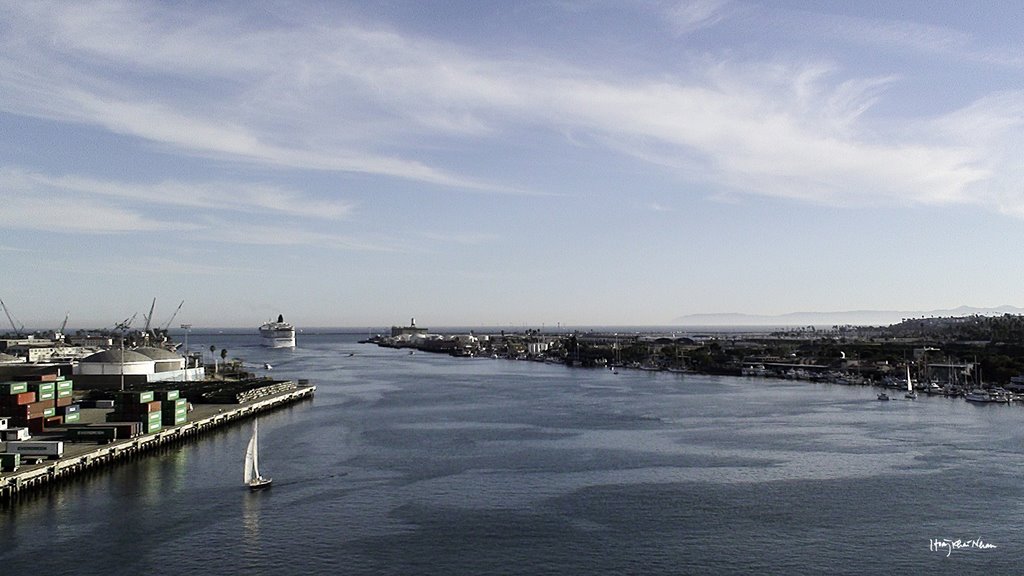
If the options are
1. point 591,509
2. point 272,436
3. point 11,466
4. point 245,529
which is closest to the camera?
point 245,529

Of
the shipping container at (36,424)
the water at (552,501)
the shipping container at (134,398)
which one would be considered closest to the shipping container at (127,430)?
the shipping container at (134,398)

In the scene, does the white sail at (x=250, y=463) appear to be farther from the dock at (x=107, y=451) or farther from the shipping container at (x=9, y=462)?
the shipping container at (x=9, y=462)

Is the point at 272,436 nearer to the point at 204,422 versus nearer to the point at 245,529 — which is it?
the point at 204,422

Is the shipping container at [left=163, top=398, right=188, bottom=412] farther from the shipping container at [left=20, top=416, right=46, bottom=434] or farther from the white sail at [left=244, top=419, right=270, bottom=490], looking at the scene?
the white sail at [left=244, top=419, right=270, bottom=490]

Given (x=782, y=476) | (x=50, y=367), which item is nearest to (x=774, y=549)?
(x=782, y=476)
